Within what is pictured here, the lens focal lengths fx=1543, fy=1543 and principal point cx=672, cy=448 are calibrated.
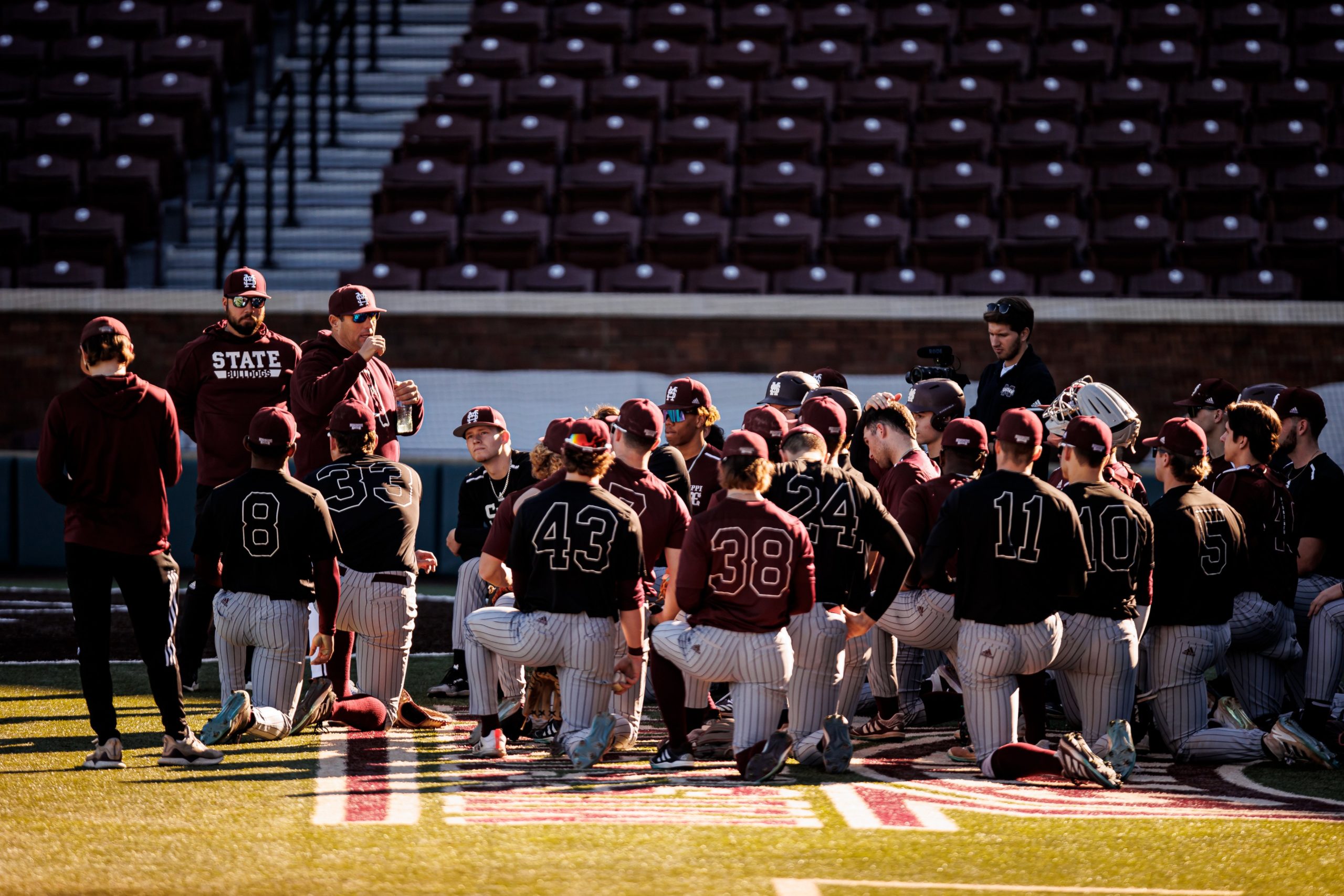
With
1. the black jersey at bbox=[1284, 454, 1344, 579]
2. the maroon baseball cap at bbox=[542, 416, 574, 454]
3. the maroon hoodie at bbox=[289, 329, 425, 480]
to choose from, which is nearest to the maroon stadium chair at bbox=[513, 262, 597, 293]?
the maroon hoodie at bbox=[289, 329, 425, 480]

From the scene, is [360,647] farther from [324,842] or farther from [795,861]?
[795,861]

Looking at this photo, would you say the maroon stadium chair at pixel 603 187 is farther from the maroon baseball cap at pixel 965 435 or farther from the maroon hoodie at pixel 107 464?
the maroon hoodie at pixel 107 464

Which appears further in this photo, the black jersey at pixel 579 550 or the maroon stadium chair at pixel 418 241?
the maroon stadium chair at pixel 418 241

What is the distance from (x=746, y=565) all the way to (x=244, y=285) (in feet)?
10.6

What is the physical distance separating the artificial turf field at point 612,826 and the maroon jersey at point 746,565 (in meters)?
0.66

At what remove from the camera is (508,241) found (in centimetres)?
1423

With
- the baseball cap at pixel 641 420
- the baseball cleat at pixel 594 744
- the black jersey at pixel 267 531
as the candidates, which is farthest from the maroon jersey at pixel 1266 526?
the black jersey at pixel 267 531

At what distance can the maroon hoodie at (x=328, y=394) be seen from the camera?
738 cm

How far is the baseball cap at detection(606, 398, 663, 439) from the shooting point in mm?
6312

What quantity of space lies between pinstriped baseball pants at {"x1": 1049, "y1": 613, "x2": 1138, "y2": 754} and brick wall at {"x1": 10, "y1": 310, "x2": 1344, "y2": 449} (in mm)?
7173

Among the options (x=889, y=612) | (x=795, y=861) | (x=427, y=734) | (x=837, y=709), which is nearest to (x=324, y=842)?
(x=795, y=861)

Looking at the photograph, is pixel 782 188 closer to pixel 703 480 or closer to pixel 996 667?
pixel 703 480

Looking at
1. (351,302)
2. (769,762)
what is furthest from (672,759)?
(351,302)

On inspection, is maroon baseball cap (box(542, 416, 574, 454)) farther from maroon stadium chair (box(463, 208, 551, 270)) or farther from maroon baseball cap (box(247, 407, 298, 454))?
maroon stadium chair (box(463, 208, 551, 270))
